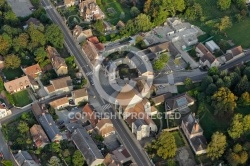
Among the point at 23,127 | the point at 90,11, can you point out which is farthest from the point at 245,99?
the point at 90,11

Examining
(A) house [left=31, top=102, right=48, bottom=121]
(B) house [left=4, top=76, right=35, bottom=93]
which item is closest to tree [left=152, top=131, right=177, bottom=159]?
(A) house [left=31, top=102, right=48, bottom=121]

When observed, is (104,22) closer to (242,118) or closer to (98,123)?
(98,123)

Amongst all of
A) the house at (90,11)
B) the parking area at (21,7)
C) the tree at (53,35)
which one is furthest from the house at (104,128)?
the parking area at (21,7)

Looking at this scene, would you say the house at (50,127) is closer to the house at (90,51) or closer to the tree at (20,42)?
the house at (90,51)

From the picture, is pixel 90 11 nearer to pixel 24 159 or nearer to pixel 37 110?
pixel 37 110

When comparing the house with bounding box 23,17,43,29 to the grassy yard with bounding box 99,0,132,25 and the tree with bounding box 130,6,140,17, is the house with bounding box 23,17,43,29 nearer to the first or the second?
the grassy yard with bounding box 99,0,132,25

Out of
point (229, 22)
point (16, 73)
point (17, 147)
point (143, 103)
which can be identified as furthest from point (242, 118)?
point (16, 73)
